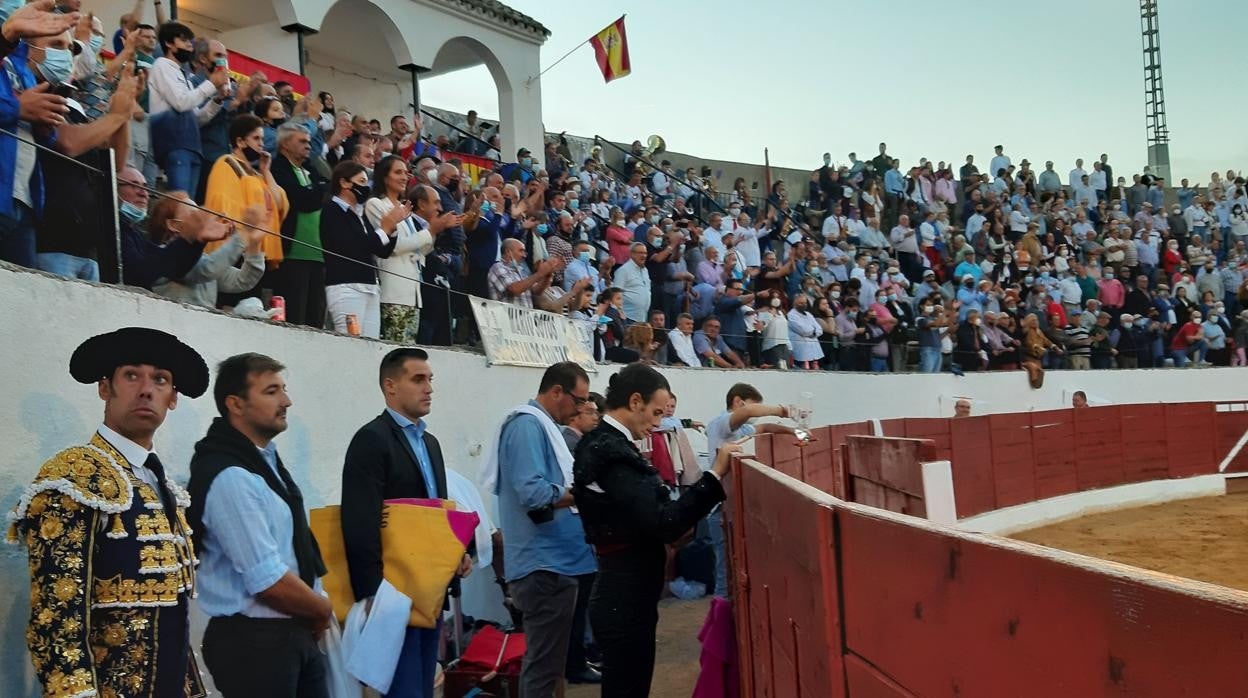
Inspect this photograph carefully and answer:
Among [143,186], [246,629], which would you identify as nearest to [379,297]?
[143,186]

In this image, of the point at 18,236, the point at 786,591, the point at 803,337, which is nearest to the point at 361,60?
the point at 803,337

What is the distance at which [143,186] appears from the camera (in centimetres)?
425

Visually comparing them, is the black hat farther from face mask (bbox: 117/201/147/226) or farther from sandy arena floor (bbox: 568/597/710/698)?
sandy arena floor (bbox: 568/597/710/698)

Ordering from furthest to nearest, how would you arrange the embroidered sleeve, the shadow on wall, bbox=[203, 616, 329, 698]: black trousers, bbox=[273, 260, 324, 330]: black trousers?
bbox=[273, 260, 324, 330]: black trousers < bbox=[203, 616, 329, 698]: black trousers < the shadow on wall < the embroidered sleeve

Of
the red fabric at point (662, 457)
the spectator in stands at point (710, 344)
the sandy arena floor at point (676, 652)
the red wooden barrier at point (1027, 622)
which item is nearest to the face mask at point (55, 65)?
the sandy arena floor at point (676, 652)

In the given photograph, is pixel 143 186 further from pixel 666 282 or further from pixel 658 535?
pixel 666 282

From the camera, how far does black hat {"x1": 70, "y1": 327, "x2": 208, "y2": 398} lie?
3.03 m

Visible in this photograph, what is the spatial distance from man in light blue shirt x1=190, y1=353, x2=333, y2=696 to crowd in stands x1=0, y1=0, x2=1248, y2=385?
3.42ft

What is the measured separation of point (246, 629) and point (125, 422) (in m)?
0.71

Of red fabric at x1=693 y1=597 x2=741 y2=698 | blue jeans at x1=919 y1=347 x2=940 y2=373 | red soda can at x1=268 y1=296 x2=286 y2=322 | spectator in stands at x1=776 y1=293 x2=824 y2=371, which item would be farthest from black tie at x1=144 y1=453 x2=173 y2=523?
blue jeans at x1=919 y1=347 x2=940 y2=373

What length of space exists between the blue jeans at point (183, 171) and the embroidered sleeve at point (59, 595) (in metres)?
3.41

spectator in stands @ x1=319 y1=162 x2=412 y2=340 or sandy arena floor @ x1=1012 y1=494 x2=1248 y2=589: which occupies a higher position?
spectator in stands @ x1=319 y1=162 x2=412 y2=340

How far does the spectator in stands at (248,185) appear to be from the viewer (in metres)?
5.18

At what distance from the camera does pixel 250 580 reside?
3.06 m
